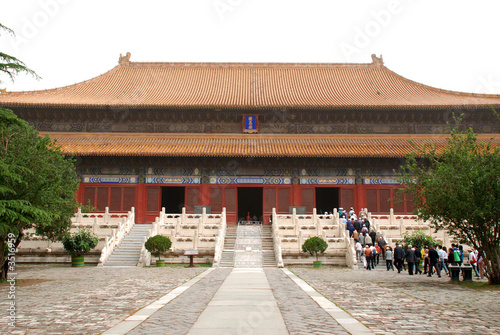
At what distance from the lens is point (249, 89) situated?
3112 cm

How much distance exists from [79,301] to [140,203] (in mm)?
18136

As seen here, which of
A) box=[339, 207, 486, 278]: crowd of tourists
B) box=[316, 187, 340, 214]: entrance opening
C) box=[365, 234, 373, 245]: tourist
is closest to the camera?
box=[339, 207, 486, 278]: crowd of tourists

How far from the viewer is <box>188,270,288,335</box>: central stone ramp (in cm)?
530

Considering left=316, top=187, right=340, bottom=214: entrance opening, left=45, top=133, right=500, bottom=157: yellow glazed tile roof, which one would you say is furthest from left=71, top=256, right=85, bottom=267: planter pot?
left=316, top=187, right=340, bottom=214: entrance opening

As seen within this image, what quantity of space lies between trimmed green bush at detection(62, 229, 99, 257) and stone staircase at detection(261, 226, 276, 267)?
6.95m

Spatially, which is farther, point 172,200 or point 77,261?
point 172,200

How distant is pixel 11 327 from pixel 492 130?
29.3 metres

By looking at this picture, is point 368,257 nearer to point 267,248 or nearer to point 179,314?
point 267,248

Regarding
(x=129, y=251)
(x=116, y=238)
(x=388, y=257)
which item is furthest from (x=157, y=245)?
(x=388, y=257)

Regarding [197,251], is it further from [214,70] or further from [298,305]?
[214,70]

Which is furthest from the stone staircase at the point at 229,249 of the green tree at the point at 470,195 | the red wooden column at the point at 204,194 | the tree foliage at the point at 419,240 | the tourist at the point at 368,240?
the green tree at the point at 470,195

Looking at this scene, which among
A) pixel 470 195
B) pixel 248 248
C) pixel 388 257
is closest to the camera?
pixel 470 195

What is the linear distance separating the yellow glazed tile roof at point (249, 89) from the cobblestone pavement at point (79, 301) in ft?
55.1

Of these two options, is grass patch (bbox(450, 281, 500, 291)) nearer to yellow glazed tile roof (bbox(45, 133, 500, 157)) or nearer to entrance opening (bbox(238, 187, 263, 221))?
yellow glazed tile roof (bbox(45, 133, 500, 157))
